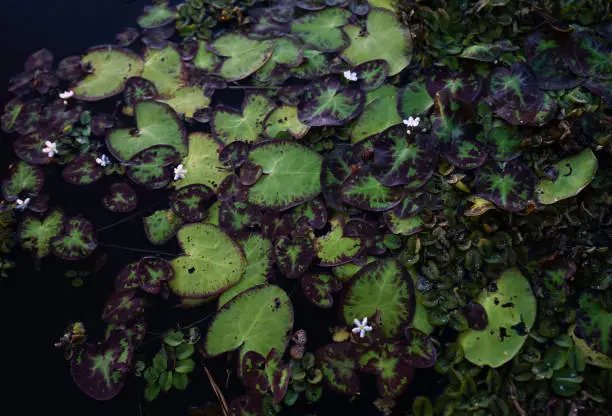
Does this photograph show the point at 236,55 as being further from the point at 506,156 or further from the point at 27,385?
the point at 27,385

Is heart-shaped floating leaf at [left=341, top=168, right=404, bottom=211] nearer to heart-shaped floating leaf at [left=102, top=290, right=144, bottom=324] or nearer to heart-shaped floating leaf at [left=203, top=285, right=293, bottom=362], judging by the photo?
heart-shaped floating leaf at [left=203, top=285, right=293, bottom=362]

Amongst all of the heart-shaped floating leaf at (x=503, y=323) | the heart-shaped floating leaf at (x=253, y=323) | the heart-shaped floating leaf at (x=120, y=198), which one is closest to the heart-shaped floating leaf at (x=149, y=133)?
the heart-shaped floating leaf at (x=120, y=198)

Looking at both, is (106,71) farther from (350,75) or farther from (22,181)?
(350,75)

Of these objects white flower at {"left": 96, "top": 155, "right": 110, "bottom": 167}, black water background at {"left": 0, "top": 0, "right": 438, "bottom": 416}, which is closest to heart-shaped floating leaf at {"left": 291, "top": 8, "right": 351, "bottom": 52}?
black water background at {"left": 0, "top": 0, "right": 438, "bottom": 416}

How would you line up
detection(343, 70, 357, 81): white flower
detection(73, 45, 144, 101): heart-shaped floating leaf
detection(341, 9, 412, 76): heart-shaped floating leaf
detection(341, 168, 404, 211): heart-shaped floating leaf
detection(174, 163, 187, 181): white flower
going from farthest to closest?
detection(73, 45, 144, 101): heart-shaped floating leaf < detection(341, 9, 412, 76): heart-shaped floating leaf < detection(343, 70, 357, 81): white flower < detection(174, 163, 187, 181): white flower < detection(341, 168, 404, 211): heart-shaped floating leaf

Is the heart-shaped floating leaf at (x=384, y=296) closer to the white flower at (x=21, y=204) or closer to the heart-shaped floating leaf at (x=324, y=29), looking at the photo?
the heart-shaped floating leaf at (x=324, y=29)

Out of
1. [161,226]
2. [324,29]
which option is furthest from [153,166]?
[324,29]

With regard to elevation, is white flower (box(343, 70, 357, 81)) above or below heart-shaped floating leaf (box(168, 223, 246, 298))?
above
